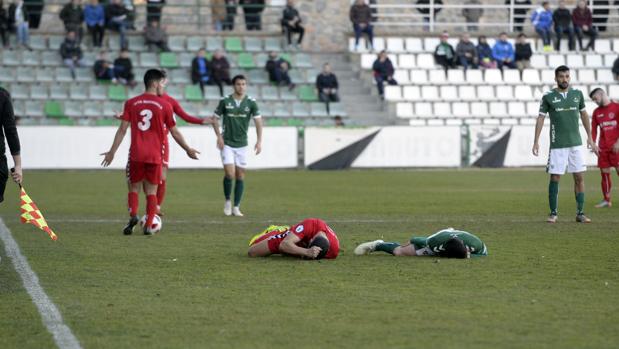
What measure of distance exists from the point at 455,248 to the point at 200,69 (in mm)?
24548

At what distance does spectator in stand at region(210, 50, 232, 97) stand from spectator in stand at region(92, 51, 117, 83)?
294cm

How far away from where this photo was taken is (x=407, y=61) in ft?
125

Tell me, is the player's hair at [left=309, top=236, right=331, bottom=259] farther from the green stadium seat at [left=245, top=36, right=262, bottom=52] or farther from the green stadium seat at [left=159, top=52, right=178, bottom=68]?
the green stadium seat at [left=245, top=36, right=262, bottom=52]

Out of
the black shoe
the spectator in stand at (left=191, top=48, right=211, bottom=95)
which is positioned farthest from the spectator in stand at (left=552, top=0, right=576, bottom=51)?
the black shoe

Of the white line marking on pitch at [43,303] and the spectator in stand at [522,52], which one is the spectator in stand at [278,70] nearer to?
the spectator in stand at [522,52]

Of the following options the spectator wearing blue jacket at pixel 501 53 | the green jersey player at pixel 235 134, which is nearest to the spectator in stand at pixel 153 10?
the spectator wearing blue jacket at pixel 501 53

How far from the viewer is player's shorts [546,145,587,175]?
15836 mm

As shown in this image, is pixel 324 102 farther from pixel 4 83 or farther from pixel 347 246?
pixel 347 246

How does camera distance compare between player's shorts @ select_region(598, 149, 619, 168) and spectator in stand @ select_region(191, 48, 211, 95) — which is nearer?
player's shorts @ select_region(598, 149, 619, 168)

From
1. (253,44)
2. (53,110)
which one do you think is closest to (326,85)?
(253,44)

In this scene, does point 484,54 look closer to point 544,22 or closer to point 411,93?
point 544,22

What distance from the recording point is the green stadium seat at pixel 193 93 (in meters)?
35.1

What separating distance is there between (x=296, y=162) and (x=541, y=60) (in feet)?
→ 38.3

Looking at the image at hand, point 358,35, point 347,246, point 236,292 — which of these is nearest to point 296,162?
point 358,35
